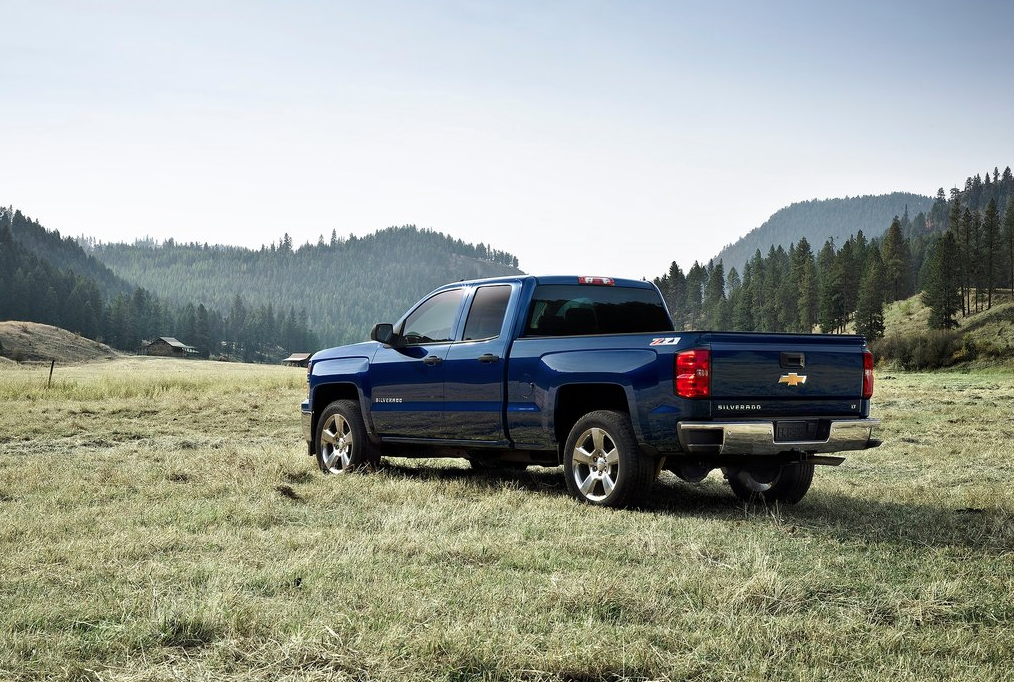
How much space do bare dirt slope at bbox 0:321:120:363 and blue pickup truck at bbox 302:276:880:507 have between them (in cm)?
8632

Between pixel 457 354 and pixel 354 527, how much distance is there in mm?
2803

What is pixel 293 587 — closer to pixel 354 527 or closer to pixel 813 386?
pixel 354 527

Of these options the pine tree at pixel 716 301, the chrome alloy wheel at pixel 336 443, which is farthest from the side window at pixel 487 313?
the pine tree at pixel 716 301

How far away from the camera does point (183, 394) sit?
93.5ft

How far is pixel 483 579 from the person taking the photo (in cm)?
528

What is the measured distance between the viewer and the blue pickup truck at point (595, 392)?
748 cm

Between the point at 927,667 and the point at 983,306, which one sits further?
the point at 983,306

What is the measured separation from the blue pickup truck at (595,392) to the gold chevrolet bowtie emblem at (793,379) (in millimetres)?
15

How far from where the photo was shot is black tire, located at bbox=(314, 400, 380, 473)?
10.5 m

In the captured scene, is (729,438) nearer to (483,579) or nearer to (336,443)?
(483,579)

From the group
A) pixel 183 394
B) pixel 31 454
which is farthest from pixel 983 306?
pixel 31 454

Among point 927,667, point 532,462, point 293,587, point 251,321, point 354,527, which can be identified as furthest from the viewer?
point 251,321

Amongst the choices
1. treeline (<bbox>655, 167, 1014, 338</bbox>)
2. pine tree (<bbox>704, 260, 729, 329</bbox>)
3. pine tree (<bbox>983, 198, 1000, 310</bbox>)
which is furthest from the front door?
pine tree (<bbox>704, 260, 729, 329</bbox>)

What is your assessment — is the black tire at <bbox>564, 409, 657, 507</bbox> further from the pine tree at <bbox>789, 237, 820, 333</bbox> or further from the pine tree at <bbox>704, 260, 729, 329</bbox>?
the pine tree at <bbox>704, 260, 729, 329</bbox>
